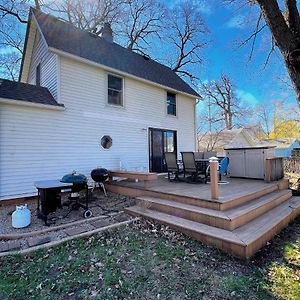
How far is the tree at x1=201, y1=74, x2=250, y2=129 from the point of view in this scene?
28.4 meters

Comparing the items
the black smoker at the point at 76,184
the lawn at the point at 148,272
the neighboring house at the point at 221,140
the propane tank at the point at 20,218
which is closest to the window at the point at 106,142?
the black smoker at the point at 76,184

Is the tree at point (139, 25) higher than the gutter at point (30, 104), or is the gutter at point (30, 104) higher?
the tree at point (139, 25)

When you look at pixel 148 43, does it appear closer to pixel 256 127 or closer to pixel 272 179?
pixel 272 179

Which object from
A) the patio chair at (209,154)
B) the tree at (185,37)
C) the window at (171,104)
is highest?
the tree at (185,37)

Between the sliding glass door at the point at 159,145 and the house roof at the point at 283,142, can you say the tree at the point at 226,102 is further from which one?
the sliding glass door at the point at 159,145

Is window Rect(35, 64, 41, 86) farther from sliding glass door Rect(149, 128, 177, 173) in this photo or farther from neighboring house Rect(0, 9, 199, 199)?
sliding glass door Rect(149, 128, 177, 173)

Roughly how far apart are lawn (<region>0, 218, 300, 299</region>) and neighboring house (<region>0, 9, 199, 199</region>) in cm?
422

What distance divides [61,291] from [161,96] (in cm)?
1018

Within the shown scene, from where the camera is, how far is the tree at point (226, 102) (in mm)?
28406

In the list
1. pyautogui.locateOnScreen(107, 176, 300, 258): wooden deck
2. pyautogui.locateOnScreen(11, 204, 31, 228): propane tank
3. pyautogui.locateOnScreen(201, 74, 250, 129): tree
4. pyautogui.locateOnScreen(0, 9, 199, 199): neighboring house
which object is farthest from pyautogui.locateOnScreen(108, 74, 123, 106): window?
Result: pyautogui.locateOnScreen(201, 74, 250, 129): tree

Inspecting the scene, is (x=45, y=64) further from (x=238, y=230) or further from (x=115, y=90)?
(x=238, y=230)

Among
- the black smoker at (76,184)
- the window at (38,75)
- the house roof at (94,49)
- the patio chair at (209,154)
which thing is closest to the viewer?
the black smoker at (76,184)

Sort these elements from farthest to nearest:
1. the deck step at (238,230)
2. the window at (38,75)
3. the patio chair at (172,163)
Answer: the window at (38,75) < the patio chair at (172,163) < the deck step at (238,230)

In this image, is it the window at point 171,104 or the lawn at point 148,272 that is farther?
the window at point 171,104
